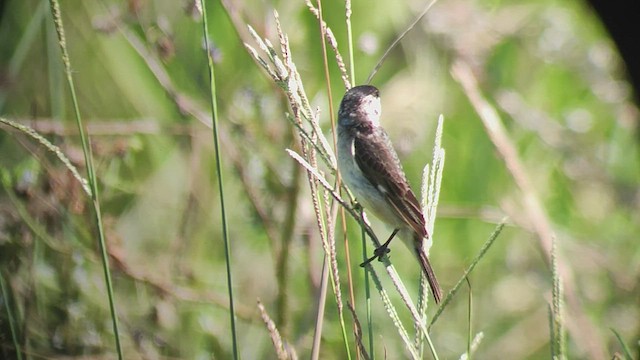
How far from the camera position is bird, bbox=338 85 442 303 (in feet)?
6.44

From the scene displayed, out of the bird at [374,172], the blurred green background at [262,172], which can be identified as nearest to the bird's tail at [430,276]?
the bird at [374,172]

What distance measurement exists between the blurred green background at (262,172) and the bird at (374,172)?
634 mm

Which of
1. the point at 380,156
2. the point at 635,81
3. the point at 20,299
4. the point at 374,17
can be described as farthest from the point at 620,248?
the point at 20,299

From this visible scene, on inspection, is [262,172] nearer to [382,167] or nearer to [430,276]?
[382,167]

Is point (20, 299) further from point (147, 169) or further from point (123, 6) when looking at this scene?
point (123, 6)

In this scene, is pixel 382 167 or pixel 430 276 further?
pixel 382 167

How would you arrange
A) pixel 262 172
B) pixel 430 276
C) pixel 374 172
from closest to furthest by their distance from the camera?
pixel 430 276, pixel 374 172, pixel 262 172

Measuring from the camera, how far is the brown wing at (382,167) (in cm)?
200

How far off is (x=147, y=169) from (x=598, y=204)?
145 cm

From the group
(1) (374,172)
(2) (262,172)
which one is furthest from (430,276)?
(2) (262,172)

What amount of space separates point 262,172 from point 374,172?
824 millimetres

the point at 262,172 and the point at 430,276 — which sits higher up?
the point at 262,172

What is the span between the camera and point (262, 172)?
2799 millimetres

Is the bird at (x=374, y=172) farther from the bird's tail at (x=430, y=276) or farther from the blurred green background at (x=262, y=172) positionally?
the blurred green background at (x=262, y=172)
